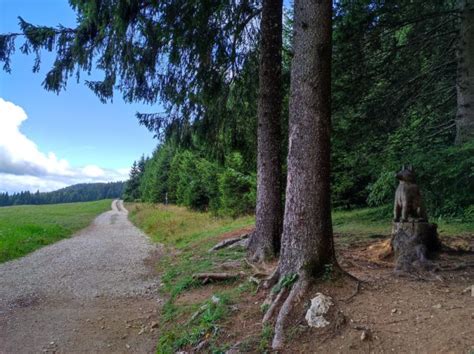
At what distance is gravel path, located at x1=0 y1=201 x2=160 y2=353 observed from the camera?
16.8 feet

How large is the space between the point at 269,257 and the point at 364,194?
383 inches

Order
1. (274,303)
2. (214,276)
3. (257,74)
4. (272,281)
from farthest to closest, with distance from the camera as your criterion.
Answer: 1. (257,74)
2. (214,276)
3. (272,281)
4. (274,303)

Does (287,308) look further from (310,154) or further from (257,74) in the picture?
(257,74)

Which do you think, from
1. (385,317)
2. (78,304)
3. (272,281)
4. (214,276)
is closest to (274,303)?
(272,281)

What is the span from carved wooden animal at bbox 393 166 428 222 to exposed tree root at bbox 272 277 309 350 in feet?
7.80

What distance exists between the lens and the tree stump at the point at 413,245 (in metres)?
5.30

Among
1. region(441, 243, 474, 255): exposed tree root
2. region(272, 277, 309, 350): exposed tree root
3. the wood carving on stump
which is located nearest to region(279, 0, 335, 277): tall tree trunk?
region(272, 277, 309, 350): exposed tree root

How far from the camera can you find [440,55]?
9.66 metres

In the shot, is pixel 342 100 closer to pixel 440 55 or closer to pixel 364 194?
pixel 440 55

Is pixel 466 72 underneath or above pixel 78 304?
above

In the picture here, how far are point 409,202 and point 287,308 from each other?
2.94 metres

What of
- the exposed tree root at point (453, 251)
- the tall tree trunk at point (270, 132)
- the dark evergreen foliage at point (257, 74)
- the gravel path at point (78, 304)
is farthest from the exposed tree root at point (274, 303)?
the dark evergreen foliage at point (257, 74)

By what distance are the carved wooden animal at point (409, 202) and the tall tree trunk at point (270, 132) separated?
2.32 m

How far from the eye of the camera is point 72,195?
453ft
